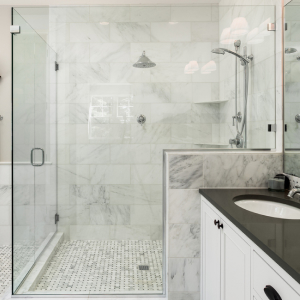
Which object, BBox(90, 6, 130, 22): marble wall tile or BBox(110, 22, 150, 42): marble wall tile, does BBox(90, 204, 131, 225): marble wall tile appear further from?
BBox(90, 6, 130, 22): marble wall tile

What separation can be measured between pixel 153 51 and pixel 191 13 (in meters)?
0.37

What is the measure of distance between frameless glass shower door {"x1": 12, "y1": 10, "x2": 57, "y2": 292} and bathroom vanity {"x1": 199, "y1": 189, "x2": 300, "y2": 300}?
3.92 ft

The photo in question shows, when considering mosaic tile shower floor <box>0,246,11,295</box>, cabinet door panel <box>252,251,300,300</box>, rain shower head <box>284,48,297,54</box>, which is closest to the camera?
cabinet door panel <box>252,251,300,300</box>

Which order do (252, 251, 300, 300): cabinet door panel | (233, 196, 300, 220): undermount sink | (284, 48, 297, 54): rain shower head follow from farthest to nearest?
(284, 48, 297, 54): rain shower head < (233, 196, 300, 220): undermount sink < (252, 251, 300, 300): cabinet door panel

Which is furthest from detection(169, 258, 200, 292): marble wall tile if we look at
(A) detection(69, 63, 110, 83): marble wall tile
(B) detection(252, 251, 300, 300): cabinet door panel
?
(A) detection(69, 63, 110, 83): marble wall tile

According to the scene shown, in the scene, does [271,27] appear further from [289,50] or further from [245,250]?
[245,250]

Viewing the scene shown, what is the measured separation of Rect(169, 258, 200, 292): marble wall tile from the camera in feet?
6.15

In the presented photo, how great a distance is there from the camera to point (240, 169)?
72.6 inches

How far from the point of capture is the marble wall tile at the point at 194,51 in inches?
75.5

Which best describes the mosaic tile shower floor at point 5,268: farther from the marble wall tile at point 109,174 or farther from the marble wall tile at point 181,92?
the marble wall tile at point 181,92

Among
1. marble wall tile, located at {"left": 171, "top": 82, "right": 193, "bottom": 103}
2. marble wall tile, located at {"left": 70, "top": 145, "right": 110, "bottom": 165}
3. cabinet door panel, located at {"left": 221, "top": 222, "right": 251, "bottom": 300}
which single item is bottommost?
cabinet door panel, located at {"left": 221, "top": 222, "right": 251, "bottom": 300}

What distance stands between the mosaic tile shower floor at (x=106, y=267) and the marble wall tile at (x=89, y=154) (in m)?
0.60

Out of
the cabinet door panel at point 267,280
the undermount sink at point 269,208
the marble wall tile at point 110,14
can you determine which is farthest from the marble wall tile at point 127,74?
the cabinet door panel at point 267,280

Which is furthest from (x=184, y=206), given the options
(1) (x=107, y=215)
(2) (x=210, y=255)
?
(1) (x=107, y=215)
